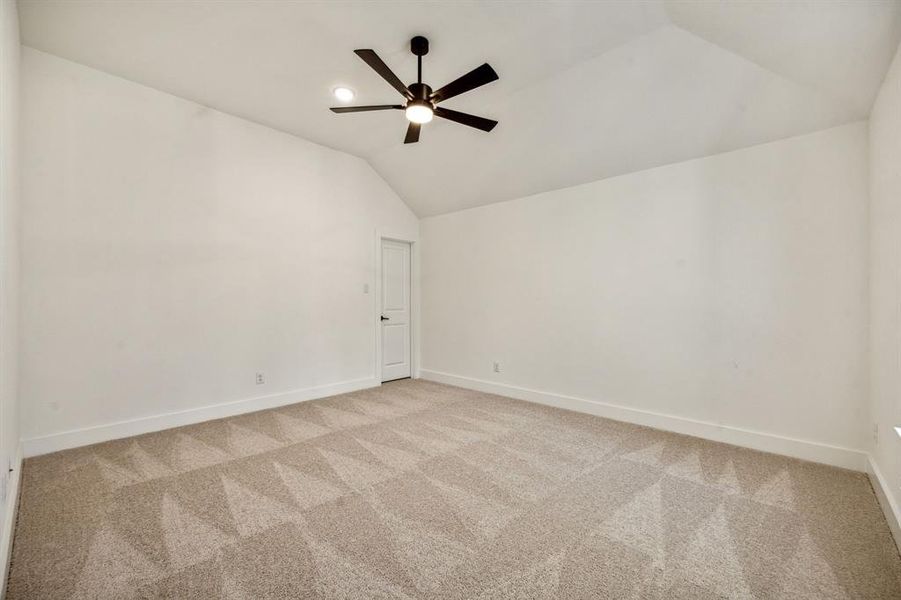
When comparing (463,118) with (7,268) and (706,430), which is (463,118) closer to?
(7,268)

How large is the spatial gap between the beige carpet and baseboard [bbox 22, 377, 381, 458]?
0.14 m

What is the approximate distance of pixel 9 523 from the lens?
1.90 metres

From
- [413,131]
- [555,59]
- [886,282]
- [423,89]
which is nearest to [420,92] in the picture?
[423,89]

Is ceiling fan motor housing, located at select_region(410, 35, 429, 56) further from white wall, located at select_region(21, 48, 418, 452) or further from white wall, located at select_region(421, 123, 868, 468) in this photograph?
white wall, located at select_region(21, 48, 418, 452)

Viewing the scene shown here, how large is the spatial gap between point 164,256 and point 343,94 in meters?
2.34

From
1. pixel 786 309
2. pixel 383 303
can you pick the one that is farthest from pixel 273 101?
pixel 786 309

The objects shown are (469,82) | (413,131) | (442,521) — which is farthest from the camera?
(413,131)

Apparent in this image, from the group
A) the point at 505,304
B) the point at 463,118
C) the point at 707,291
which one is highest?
the point at 463,118

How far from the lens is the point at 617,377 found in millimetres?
3910

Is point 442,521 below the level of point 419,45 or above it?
below

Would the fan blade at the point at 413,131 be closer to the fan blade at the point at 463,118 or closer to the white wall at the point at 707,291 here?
the fan blade at the point at 463,118

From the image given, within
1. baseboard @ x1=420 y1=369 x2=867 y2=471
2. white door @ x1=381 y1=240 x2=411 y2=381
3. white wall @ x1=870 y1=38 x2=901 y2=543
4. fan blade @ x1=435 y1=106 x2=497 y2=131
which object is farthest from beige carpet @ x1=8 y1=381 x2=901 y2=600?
fan blade @ x1=435 y1=106 x2=497 y2=131

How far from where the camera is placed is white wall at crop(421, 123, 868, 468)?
9.23ft

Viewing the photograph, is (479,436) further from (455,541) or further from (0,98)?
(0,98)
